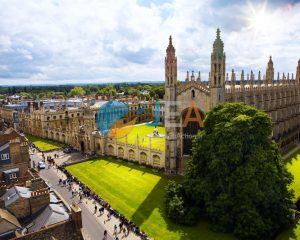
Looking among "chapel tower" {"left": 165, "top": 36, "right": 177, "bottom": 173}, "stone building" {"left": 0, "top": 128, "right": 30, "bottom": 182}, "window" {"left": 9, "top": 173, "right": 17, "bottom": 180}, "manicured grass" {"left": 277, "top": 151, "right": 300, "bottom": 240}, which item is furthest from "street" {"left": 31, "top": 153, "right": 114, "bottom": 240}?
"manicured grass" {"left": 277, "top": 151, "right": 300, "bottom": 240}

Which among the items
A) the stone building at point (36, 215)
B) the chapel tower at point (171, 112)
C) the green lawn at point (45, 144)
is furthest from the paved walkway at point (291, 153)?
the green lawn at point (45, 144)

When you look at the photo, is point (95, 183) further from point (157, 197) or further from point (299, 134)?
point (299, 134)

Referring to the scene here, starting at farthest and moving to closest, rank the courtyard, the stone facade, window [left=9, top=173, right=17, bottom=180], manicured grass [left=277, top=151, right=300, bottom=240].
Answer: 1. the stone facade
2. window [left=9, top=173, right=17, bottom=180]
3. the courtyard
4. manicured grass [left=277, top=151, right=300, bottom=240]

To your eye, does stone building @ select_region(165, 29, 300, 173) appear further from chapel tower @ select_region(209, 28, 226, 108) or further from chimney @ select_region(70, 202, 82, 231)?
chimney @ select_region(70, 202, 82, 231)

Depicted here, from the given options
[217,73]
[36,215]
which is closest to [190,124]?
[217,73]

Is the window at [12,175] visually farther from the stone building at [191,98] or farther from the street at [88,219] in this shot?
the stone building at [191,98]

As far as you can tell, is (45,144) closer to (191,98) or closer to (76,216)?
(191,98)
